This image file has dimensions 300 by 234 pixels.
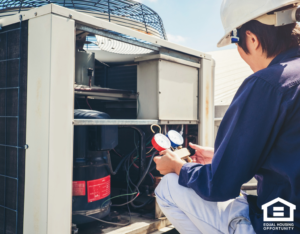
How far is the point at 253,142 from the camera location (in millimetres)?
900

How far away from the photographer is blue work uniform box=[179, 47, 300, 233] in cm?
87

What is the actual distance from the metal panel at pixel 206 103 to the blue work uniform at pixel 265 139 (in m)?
1.11

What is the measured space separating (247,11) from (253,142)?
555mm

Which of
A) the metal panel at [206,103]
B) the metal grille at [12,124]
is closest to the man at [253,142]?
the metal grille at [12,124]

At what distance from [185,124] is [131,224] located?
0.82 metres

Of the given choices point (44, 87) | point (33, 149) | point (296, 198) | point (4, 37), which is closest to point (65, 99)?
point (44, 87)

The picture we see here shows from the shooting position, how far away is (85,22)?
1.38 m

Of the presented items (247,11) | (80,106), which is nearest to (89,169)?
(80,106)

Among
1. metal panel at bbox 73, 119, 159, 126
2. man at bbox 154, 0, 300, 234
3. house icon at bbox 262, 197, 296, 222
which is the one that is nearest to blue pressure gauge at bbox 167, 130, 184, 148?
metal panel at bbox 73, 119, 159, 126

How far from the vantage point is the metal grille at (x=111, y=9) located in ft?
5.70

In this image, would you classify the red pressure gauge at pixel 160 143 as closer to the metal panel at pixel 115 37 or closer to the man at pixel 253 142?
the man at pixel 253 142

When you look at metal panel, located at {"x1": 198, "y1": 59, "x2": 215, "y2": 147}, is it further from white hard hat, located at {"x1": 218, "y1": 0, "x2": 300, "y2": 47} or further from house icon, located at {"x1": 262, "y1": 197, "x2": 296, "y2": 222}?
house icon, located at {"x1": 262, "y1": 197, "x2": 296, "y2": 222}

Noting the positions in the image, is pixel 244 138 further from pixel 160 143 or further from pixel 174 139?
pixel 174 139

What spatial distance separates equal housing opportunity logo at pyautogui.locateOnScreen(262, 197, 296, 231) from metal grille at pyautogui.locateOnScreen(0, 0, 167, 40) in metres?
1.32
